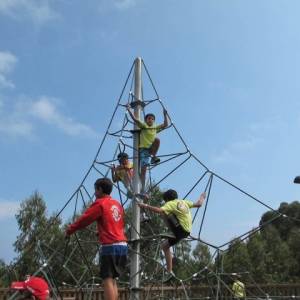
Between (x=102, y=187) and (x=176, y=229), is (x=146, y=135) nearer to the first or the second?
(x=176, y=229)

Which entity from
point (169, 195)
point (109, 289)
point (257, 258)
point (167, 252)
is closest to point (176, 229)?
point (167, 252)

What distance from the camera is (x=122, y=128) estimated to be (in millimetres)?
7863

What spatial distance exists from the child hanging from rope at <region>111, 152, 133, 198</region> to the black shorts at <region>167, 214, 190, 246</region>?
97 cm

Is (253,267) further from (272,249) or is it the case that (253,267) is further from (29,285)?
(29,285)

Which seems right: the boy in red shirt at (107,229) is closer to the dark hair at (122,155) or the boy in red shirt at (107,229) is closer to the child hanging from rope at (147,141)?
the child hanging from rope at (147,141)

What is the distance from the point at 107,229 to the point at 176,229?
2.02m

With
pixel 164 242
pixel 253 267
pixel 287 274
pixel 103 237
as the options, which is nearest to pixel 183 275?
pixel 164 242

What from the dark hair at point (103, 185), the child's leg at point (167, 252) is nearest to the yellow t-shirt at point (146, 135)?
the child's leg at point (167, 252)

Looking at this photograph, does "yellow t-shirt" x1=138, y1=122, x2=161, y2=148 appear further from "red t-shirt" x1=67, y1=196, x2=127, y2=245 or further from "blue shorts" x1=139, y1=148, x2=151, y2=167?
"red t-shirt" x1=67, y1=196, x2=127, y2=245

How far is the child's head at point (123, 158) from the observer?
768cm

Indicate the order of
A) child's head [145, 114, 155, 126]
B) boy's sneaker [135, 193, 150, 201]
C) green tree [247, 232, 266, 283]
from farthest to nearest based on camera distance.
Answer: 1. green tree [247, 232, 266, 283]
2. child's head [145, 114, 155, 126]
3. boy's sneaker [135, 193, 150, 201]

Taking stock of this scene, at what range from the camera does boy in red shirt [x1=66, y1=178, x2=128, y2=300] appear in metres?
5.05

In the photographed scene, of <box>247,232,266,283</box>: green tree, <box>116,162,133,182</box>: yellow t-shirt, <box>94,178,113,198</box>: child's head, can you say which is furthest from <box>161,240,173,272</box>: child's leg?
<box>247,232,266,283</box>: green tree

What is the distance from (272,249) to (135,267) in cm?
2179
